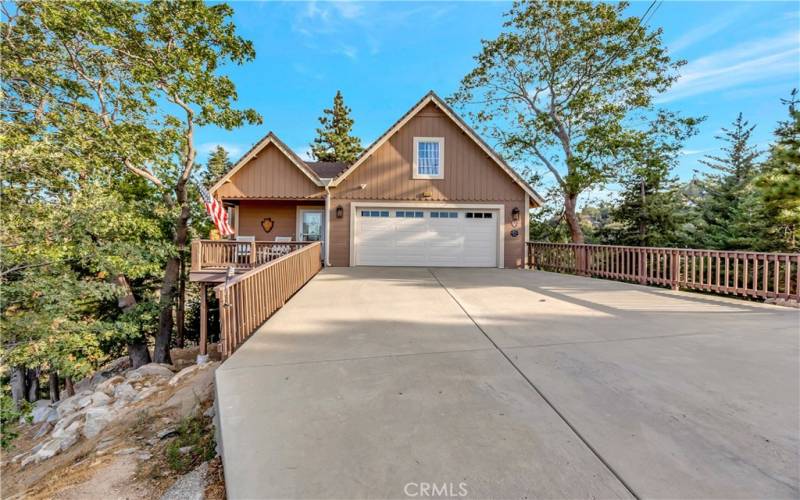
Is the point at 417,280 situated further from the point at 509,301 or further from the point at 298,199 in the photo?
the point at 298,199

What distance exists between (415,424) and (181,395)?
272 centimetres

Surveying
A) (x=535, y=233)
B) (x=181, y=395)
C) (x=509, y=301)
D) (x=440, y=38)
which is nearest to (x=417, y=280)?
(x=509, y=301)

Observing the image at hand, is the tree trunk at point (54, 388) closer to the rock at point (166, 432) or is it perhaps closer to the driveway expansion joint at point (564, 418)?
the rock at point (166, 432)

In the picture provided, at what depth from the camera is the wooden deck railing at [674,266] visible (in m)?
5.59

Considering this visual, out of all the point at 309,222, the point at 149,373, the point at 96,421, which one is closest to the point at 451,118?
the point at 309,222

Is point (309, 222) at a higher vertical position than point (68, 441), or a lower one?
higher

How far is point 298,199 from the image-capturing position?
10906mm

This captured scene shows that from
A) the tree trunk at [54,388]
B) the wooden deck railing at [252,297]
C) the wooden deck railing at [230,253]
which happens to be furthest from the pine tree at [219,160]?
the wooden deck railing at [252,297]

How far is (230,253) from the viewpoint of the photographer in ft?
28.7

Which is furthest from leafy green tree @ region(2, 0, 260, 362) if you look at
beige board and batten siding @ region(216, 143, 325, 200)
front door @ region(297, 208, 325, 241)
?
front door @ region(297, 208, 325, 241)

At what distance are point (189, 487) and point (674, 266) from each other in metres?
8.67

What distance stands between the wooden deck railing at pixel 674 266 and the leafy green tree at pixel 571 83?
220 inches

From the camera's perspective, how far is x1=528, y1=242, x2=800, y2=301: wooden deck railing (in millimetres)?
5594

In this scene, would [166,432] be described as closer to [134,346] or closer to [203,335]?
[203,335]
